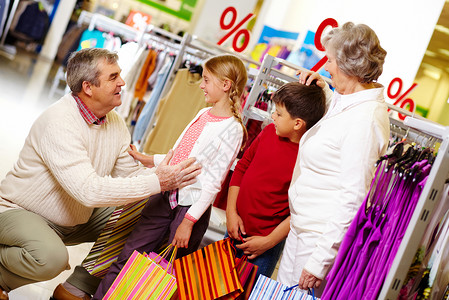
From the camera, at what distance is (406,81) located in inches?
312

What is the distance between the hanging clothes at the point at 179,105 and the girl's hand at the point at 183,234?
2939mm

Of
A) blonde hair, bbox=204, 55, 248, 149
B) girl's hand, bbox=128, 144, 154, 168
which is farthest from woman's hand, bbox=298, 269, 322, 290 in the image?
girl's hand, bbox=128, 144, 154, 168

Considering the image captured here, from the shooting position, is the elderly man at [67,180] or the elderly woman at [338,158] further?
the elderly man at [67,180]

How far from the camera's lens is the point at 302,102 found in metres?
2.48

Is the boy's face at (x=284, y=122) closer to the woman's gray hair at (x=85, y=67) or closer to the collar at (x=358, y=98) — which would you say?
the collar at (x=358, y=98)

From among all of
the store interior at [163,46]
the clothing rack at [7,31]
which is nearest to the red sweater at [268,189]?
the store interior at [163,46]

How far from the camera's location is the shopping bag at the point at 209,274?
7.72ft

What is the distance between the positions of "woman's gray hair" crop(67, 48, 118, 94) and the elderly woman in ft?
3.53

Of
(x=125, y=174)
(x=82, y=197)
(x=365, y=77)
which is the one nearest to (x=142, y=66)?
(x=125, y=174)

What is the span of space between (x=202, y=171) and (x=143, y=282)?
0.61m

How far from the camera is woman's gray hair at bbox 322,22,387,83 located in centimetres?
208

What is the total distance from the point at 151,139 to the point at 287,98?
3.33m

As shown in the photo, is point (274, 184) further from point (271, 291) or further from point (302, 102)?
point (271, 291)

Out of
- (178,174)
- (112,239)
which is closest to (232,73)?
(178,174)
